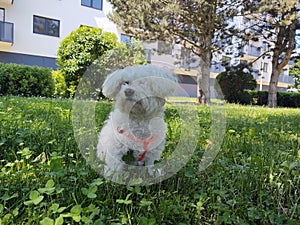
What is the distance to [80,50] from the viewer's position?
9375mm

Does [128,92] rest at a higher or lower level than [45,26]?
lower

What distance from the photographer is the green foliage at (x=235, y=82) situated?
13.5 meters

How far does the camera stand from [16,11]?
1678 cm

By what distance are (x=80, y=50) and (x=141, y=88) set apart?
831 centimetres

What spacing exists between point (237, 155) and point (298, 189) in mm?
745

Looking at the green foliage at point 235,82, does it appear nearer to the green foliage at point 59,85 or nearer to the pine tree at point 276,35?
the pine tree at point 276,35

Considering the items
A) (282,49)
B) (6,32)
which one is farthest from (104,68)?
(6,32)

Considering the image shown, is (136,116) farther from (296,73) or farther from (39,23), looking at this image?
(296,73)

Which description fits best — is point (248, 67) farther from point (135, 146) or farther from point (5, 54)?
point (5, 54)

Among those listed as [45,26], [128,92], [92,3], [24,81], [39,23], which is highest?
[92,3]

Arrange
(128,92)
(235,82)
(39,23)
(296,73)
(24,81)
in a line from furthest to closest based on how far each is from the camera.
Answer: (296,73) → (39,23) → (235,82) → (24,81) → (128,92)

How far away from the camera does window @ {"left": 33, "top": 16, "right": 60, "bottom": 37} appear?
690 inches

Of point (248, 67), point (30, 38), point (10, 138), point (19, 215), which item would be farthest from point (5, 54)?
point (19, 215)

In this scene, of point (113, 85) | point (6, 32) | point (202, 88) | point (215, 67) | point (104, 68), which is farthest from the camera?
point (6, 32)
